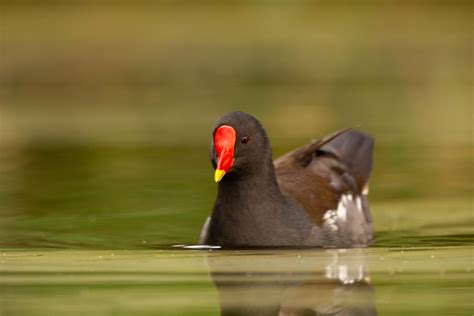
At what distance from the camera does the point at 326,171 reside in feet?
24.9

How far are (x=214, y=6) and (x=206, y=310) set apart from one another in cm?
1687

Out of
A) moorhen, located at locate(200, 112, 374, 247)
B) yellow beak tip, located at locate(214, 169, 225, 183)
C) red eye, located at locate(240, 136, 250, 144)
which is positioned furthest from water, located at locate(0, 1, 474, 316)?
red eye, located at locate(240, 136, 250, 144)

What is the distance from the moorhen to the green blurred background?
0.85 ft

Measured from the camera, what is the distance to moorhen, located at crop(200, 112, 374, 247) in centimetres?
650

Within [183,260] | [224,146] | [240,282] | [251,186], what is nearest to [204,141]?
[251,186]

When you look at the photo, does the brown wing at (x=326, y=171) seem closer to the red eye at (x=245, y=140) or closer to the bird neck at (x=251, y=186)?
the bird neck at (x=251, y=186)

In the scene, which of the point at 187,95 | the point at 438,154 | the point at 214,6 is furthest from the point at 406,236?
the point at 214,6

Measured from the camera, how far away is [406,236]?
22.7ft

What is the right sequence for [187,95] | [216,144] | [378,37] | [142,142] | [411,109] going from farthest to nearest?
[378,37]
[187,95]
[411,109]
[142,142]
[216,144]

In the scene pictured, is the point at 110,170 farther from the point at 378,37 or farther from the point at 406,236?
the point at 378,37

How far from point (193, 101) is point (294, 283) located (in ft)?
27.8

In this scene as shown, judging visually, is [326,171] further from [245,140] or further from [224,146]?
[224,146]

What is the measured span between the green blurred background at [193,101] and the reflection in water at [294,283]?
846 millimetres

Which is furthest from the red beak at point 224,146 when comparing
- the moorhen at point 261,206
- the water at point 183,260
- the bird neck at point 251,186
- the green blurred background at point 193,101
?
the green blurred background at point 193,101
